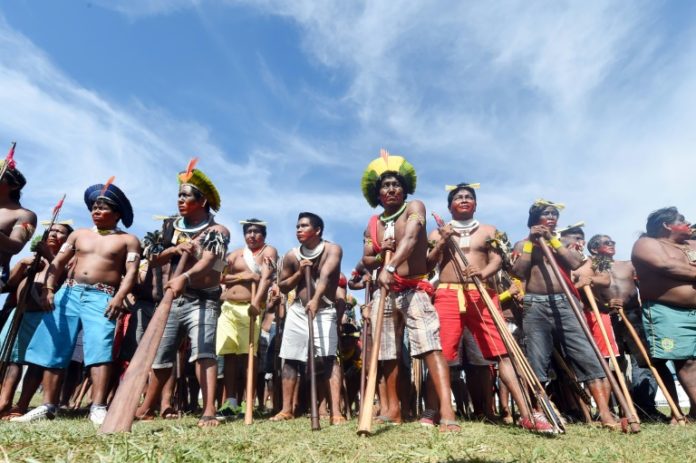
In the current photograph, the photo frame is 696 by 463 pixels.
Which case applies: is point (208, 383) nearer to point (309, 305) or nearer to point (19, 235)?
point (309, 305)

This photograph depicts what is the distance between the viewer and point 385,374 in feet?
16.6

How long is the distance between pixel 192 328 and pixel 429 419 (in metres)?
2.90

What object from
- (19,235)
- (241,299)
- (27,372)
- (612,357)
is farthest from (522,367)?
(19,235)

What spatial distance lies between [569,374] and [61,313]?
267 inches

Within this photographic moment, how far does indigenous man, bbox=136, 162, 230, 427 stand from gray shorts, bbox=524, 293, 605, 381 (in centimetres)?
394

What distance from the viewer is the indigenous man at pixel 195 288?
16.8 ft

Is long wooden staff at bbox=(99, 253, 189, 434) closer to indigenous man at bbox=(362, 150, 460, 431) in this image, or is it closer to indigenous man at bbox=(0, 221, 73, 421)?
indigenous man at bbox=(362, 150, 460, 431)

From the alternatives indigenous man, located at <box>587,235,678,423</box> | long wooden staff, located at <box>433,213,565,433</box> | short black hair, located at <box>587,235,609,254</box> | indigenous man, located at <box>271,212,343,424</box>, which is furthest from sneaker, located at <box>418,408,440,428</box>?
short black hair, located at <box>587,235,609,254</box>

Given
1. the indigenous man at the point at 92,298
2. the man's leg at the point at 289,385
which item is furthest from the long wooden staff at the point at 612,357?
the indigenous man at the point at 92,298

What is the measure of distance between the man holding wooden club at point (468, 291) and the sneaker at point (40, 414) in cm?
432

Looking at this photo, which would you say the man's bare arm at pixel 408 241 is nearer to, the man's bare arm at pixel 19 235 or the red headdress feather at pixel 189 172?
the red headdress feather at pixel 189 172

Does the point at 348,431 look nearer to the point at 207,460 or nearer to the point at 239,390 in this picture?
the point at 207,460

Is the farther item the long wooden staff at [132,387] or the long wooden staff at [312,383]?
the long wooden staff at [312,383]

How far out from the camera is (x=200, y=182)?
19.3 ft
